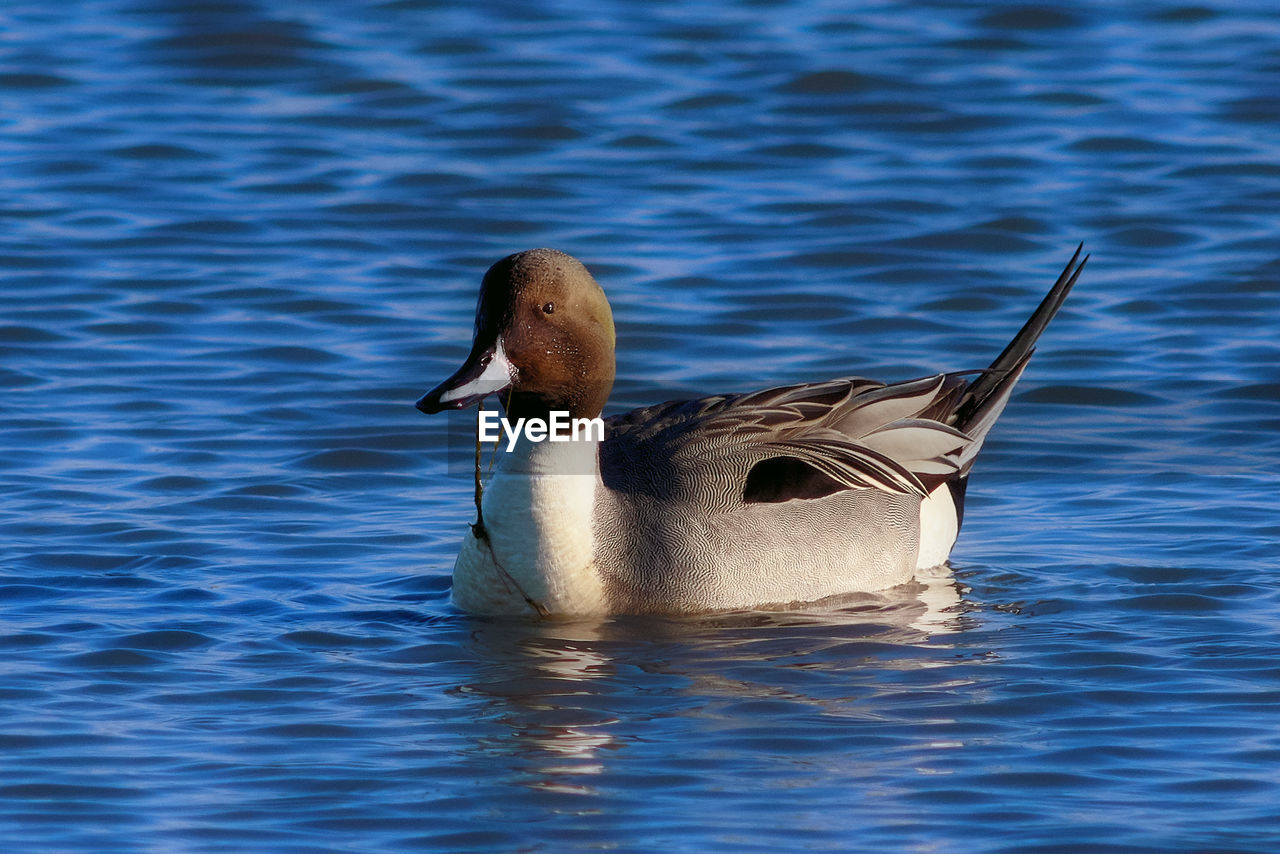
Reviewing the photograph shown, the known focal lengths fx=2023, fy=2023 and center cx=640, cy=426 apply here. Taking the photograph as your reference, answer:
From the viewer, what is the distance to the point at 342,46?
14445 mm

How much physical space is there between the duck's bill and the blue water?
0.75m

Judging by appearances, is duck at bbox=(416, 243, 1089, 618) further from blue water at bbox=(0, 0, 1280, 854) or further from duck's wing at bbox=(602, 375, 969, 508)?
blue water at bbox=(0, 0, 1280, 854)

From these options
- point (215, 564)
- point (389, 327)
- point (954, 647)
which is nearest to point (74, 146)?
point (389, 327)

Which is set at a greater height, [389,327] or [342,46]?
[342,46]

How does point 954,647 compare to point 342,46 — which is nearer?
point 954,647

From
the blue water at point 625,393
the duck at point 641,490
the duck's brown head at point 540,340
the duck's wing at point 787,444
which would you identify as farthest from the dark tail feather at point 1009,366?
the duck's brown head at point 540,340

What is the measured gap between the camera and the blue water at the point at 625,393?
5035mm

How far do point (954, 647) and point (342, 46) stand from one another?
9.46 m

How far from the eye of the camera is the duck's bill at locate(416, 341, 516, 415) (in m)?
6.11

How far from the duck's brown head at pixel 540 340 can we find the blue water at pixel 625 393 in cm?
75

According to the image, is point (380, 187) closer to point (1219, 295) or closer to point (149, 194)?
point (149, 194)

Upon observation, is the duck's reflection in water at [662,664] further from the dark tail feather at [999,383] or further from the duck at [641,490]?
the dark tail feather at [999,383]

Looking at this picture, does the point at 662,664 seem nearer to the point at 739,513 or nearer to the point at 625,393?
the point at 739,513

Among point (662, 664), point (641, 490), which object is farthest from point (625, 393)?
point (662, 664)
